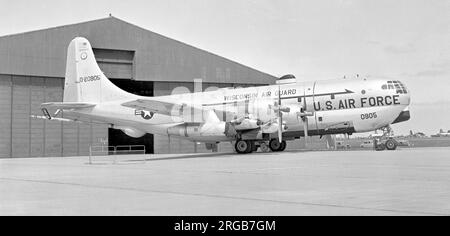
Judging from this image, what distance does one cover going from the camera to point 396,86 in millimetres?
37375

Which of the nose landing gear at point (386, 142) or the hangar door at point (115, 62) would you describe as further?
the hangar door at point (115, 62)

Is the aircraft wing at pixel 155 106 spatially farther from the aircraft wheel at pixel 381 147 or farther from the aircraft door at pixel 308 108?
the aircraft wheel at pixel 381 147

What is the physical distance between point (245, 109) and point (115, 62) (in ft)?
75.9

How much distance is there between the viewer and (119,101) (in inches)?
1647

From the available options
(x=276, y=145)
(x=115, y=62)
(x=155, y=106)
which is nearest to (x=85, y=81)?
(x=155, y=106)

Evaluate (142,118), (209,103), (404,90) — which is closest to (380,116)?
(404,90)

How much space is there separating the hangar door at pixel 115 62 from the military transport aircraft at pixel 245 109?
11771mm

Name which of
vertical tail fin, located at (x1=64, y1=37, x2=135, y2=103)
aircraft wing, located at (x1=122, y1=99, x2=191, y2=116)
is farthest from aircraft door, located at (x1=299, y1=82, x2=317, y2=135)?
vertical tail fin, located at (x1=64, y1=37, x2=135, y2=103)

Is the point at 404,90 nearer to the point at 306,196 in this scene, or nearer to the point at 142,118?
the point at 142,118

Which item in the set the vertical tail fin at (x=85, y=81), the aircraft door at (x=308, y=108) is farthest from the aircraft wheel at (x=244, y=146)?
the vertical tail fin at (x=85, y=81)

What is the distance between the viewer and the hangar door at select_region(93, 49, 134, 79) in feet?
182

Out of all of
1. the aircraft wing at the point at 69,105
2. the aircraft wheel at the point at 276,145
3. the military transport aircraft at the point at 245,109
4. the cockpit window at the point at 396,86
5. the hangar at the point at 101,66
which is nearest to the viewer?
the cockpit window at the point at 396,86

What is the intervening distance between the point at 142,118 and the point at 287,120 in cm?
1282

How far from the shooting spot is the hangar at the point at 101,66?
51125 mm
